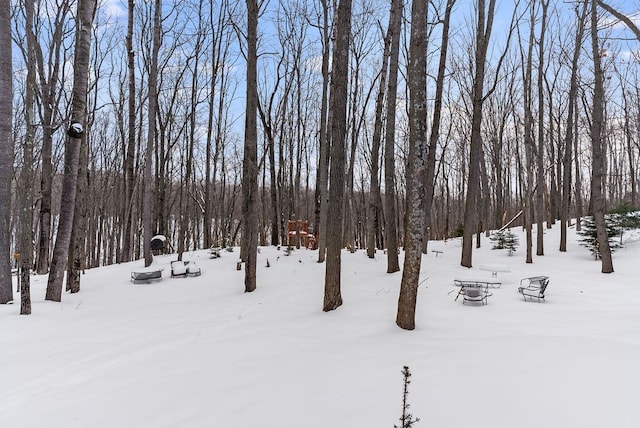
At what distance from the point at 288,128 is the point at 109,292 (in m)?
15.4

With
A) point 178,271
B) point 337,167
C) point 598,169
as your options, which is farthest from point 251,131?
point 598,169

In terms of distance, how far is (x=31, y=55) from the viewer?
30.0 ft

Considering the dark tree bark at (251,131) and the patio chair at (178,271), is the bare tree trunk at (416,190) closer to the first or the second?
the dark tree bark at (251,131)

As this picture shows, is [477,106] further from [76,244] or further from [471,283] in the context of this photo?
[76,244]

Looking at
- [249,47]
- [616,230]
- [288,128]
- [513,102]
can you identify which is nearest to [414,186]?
[249,47]

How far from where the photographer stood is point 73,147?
6.91 metres

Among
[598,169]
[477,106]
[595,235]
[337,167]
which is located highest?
[477,106]

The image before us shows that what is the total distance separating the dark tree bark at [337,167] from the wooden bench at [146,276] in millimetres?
5403

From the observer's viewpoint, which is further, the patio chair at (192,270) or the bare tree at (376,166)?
the bare tree at (376,166)

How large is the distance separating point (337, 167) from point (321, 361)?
3.37 meters

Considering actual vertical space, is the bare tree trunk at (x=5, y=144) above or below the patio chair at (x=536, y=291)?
above

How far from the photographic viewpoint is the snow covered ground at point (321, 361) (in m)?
2.91

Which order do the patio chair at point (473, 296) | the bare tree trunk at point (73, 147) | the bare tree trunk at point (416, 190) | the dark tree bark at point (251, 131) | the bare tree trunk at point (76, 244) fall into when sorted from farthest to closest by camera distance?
the dark tree bark at point (251, 131)
the bare tree trunk at point (76, 244)
the bare tree trunk at point (73, 147)
the patio chair at point (473, 296)
the bare tree trunk at point (416, 190)

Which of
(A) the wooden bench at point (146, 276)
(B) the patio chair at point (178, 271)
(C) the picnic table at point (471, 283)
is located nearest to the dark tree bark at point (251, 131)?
(B) the patio chair at point (178, 271)
